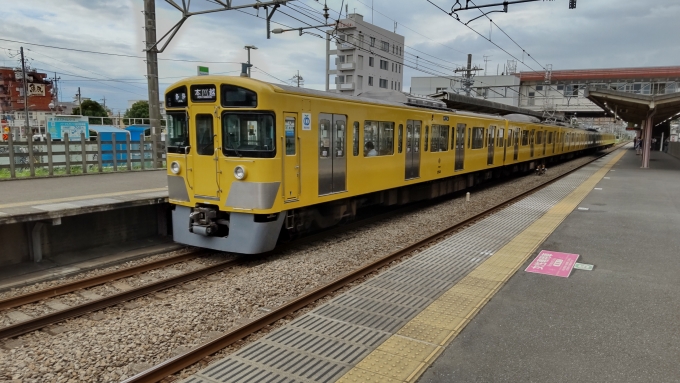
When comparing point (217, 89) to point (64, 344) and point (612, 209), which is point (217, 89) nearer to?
point (64, 344)

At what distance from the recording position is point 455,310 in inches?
185

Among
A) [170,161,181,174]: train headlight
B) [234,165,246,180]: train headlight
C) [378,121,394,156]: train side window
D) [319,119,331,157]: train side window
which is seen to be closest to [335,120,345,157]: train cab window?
[319,119,331,157]: train side window

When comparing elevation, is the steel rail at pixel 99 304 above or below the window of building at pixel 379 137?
below

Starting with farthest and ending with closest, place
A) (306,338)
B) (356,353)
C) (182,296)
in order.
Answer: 1. (182,296)
2. (306,338)
3. (356,353)

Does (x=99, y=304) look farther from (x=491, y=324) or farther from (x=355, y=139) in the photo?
(x=355, y=139)

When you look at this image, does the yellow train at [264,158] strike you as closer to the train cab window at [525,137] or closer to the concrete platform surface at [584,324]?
the concrete platform surface at [584,324]

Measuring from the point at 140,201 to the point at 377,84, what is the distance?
178 ft

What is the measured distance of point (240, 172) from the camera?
650cm

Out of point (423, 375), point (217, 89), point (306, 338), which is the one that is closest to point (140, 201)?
point (217, 89)

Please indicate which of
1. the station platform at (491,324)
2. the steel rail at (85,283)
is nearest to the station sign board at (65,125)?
the steel rail at (85,283)

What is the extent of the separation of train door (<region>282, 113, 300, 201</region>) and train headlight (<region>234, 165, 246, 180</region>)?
0.61m

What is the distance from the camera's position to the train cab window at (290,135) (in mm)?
6717

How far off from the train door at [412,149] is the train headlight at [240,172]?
192 inches

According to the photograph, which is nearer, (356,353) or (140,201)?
(356,353)
